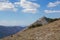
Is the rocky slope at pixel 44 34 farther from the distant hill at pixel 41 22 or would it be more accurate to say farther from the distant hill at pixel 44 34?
the distant hill at pixel 41 22

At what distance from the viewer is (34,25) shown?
43500 millimetres

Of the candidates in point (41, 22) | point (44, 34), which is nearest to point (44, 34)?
point (44, 34)

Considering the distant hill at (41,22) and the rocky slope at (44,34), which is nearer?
the rocky slope at (44,34)

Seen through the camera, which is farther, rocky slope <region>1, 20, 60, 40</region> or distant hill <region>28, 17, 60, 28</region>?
distant hill <region>28, 17, 60, 28</region>

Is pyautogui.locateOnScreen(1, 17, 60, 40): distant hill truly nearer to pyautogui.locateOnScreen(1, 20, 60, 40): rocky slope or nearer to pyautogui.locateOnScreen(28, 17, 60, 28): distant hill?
pyautogui.locateOnScreen(1, 20, 60, 40): rocky slope

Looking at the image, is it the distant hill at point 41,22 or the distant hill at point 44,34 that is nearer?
the distant hill at point 44,34

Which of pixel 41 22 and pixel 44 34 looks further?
pixel 41 22

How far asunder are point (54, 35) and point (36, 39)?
9.56 feet

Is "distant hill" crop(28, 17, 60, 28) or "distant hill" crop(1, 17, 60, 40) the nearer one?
"distant hill" crop(1, 17, 60, 40)

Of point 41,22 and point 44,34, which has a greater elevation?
point 41,22

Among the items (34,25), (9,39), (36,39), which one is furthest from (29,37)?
(34,25)

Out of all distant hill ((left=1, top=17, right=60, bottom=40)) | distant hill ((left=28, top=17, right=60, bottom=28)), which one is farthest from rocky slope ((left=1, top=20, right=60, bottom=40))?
distant hill ((left=28, top=17, right=60, bottom=28))

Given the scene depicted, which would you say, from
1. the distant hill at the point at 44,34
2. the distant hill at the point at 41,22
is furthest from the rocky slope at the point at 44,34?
the distant hill at the point at 41,22

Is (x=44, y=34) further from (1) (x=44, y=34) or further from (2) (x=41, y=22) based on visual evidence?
(2) (x=41, y=22)
